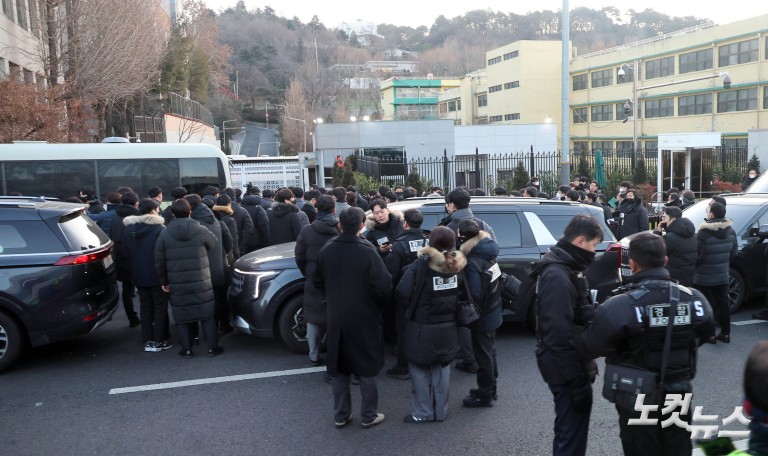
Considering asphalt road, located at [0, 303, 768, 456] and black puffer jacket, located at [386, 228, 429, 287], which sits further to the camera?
black puffer jacket, located at [386, 228, 429, 287]

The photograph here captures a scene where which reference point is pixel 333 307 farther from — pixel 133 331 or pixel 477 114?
pixel 477 114

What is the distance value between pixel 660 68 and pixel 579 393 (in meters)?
55.1

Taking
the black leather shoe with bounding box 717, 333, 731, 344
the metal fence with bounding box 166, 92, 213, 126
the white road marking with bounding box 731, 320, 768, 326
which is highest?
the metal fence with bounding box 166, 92, 213, 126

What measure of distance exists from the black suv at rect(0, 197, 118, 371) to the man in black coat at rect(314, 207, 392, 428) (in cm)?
337

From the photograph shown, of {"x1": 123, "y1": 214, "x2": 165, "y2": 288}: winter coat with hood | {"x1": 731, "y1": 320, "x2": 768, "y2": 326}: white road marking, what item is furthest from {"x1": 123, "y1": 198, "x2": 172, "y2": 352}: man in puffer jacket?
{"x1": 731, "y1": 320, "x2": 768, "y2": 326}: white road marking

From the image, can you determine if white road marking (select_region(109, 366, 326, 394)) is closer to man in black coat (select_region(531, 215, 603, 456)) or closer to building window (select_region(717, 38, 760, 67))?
man in black coat (select_region(531, 215, 603, 456))

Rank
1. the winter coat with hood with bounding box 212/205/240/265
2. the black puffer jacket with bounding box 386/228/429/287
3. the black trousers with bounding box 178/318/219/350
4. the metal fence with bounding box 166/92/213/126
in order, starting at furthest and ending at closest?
the metal fence with bounding box 166/92/213/126, the winter coat with hood with bounding box 212/205/240/265, the black trousers with bounding box 178/318/219/350, the black puffer jacket with bounding box 386/228/429/287

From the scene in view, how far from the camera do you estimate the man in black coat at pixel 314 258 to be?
235 inches

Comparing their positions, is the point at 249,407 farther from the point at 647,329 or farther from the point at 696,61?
the point at 696,61

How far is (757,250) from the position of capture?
8.38 metres

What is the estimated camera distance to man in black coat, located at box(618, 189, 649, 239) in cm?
1052

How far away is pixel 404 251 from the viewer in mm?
5762

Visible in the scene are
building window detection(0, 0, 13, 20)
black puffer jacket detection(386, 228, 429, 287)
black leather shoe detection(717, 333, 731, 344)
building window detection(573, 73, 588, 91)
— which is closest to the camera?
black puffer jacket detection(386, 228, 429, 287)

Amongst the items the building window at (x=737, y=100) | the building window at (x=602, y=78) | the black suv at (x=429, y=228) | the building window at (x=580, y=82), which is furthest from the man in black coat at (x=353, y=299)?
the building window at (x=580, y=82)
